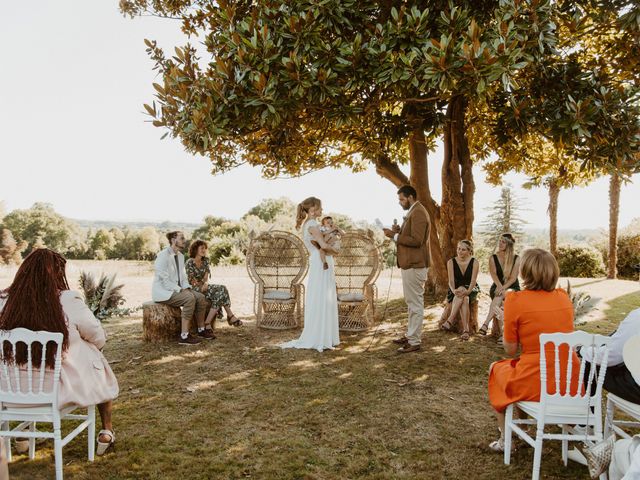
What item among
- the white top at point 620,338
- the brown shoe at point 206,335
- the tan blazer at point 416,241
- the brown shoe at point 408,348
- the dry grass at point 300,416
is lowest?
the dry grass at point 300,416

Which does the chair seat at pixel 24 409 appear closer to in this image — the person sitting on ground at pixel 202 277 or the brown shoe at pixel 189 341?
the brown shoe at pixel 189 341

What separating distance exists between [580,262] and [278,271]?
14.8m

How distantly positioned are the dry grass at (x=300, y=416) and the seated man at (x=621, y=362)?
0.73 m

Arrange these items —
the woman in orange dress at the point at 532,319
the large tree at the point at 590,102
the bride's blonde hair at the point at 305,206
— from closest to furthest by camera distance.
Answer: the woman in orange dress at the point at 532,319 → the large tree at the point at 590,102 → the bride's blonde hair at the point at 305,206

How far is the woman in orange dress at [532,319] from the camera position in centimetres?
343

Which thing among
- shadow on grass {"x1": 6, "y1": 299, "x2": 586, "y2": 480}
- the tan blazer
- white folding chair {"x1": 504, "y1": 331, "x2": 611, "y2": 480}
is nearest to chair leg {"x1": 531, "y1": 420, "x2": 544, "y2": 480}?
white folding chair {"x1": 504, "y1": 331, "x2": 611, "y2": 480}

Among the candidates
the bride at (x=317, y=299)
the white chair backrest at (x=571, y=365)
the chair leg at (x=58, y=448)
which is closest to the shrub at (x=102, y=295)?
→ the bride at (x=317, y=299)

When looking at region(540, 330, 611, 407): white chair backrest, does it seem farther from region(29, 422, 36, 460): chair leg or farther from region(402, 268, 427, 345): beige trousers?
region(29, 422, 36, 460): chair leg

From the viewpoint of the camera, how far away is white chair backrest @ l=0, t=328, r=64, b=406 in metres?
3.09

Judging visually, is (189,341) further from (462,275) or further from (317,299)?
(462,275)

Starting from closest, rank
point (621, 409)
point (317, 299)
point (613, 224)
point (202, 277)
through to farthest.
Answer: point (621, 409) < point (317, 299) < point (202, 277) < point (613, 224)

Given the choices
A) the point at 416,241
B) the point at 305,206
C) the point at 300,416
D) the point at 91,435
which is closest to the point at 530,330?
the point at 300,416

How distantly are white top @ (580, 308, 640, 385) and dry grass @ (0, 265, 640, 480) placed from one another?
957mm

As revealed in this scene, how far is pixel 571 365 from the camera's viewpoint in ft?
10.3
